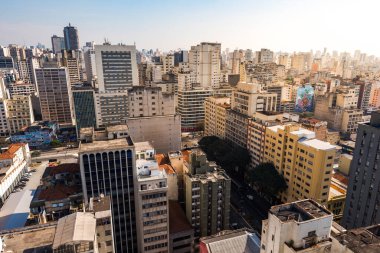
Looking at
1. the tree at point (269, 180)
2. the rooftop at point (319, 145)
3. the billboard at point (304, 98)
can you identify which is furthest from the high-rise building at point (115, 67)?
the billboard at point (304, 98)

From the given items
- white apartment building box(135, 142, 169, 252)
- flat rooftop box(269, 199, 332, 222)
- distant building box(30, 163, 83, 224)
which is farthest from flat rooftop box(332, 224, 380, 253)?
distant building box(30, 163, 83, 224)

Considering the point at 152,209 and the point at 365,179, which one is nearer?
the point at 152,209

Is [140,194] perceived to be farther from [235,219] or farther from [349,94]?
[349,94]

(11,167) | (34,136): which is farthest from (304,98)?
(11,167)

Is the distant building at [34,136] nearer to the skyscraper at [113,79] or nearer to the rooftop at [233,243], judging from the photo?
the skyscraper at [113,79]

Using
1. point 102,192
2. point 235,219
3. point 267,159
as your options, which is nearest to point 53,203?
point 102,192

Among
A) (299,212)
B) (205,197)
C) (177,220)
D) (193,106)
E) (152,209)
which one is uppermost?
(299,212)

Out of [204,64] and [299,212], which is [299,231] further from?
[204,64]
